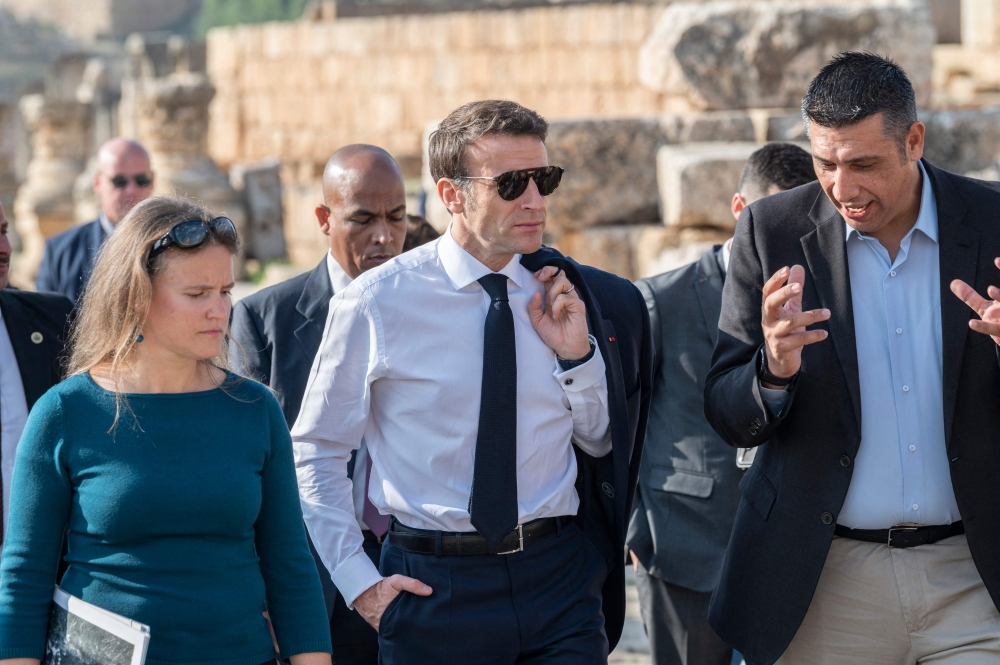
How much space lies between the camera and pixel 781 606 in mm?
3035

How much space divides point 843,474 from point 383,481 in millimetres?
1133

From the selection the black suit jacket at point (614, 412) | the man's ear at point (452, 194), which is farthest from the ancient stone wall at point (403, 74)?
the man's ear at point (452, 194)

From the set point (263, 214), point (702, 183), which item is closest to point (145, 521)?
point (702, 183)

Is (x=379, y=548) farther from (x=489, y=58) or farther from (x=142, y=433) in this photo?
(x=489, y=58)

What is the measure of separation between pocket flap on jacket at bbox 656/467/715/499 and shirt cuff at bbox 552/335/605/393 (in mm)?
1035

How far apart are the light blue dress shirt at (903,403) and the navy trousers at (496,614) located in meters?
0.69

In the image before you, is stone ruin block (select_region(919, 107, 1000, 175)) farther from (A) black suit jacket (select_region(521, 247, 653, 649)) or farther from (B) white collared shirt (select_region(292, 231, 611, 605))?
(B) white collared shirt (select_region(292, 231, 611, 605))

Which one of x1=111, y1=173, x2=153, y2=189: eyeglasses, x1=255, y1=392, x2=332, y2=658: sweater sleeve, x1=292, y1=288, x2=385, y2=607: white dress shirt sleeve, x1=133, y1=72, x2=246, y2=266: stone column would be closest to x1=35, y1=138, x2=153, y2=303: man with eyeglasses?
x1=111, y1=173, x2=153, y2=189: eyeglasses

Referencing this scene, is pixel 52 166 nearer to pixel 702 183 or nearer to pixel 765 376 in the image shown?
pixel 702 183

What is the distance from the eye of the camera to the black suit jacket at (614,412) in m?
3.21

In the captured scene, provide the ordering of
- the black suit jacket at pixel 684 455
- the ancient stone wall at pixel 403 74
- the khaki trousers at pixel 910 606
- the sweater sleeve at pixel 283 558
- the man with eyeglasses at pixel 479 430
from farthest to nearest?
the ancient stone wall at pixel 403 74 → the black suit jacket at pixel 684 455 → the man with eyeglasses at pixel 479 430 → the khaki trousers at pixel 910 606 → the sweater sleeve at pixel 283 558

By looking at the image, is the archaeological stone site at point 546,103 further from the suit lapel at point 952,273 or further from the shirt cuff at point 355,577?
the suit lapel at point 952,273

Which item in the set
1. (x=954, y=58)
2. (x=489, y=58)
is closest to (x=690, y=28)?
(x=954, y=58)

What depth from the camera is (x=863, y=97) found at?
A: 114 inches
